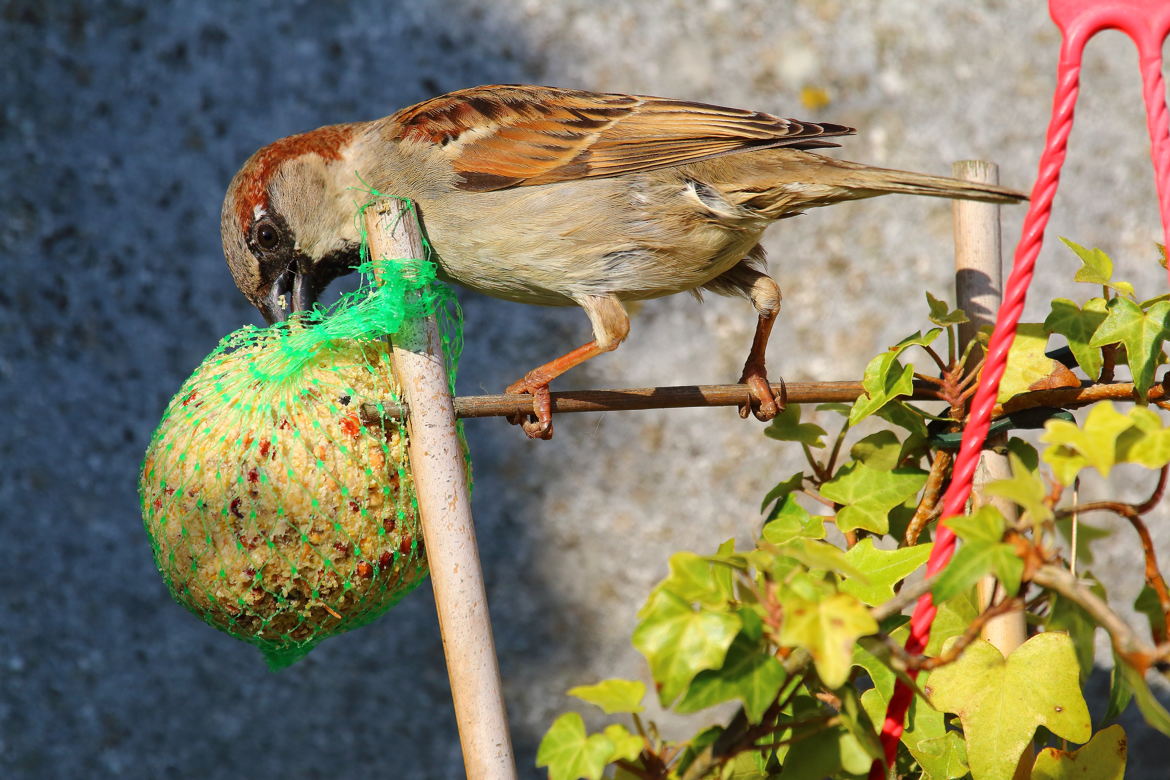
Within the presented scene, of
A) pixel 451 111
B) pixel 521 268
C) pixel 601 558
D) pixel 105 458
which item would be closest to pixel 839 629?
pixel 521 268

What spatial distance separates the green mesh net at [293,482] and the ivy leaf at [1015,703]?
76cm

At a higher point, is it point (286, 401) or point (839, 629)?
point (286, 401)

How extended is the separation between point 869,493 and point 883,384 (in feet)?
0.63

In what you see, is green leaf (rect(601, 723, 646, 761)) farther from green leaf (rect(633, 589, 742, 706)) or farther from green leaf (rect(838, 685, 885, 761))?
green leaf (rect(838, 685, 885, 761))

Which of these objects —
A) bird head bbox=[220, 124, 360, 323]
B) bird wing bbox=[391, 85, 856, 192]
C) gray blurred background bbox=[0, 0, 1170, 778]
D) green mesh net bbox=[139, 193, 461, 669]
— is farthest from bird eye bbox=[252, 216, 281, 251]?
gray blurred background bbox=[0, 0, 1170, 778]

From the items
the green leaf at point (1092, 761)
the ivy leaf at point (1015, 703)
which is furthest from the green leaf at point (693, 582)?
the green leaf at point (1092, 761)

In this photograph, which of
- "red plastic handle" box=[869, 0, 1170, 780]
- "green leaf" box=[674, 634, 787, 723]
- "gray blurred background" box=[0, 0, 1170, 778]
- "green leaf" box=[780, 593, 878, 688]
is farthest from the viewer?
"gray blurred background" box=[0, 0, 1170, 778]

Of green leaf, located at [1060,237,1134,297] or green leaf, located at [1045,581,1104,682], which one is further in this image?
green leaf, located at [1060,237,1134,297]

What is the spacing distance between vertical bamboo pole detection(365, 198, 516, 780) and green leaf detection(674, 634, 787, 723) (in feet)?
1.58

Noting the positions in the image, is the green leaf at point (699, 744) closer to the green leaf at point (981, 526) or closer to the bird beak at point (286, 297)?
the green leaf at point (981, 526)

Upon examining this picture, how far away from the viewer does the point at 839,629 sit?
0.89 m

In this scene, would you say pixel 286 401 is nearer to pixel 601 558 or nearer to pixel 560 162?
pixel 560 162

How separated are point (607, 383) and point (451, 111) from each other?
1.13 meters

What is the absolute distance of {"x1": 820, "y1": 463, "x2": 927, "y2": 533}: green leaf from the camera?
1563mm
